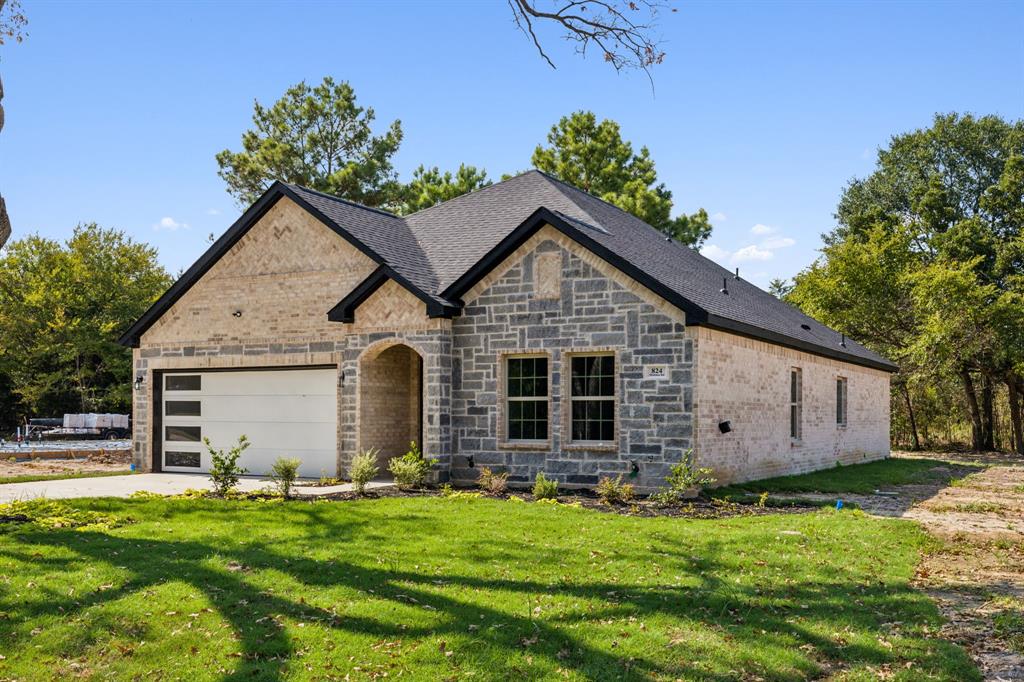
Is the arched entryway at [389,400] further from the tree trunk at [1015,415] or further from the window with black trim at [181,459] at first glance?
the tree trunk at [1015,415]

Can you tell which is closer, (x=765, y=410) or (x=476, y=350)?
(x=476, y=350)

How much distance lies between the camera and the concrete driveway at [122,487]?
15.4 meters

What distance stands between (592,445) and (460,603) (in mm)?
8713

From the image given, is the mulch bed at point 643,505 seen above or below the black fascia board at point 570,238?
below

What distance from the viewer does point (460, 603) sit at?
8.09 m

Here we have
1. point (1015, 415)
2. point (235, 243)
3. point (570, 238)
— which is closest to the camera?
point (570, 238)

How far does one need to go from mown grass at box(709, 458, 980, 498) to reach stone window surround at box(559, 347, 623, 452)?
207 cm

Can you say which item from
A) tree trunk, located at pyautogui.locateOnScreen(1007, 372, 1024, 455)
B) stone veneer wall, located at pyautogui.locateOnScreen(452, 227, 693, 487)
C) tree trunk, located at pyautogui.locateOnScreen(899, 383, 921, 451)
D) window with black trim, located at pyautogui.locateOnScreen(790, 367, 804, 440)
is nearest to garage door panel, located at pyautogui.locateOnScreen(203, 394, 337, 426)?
stone veneer wall, located at pyautogui.locateOnScreen(452, 227, 693, 487)

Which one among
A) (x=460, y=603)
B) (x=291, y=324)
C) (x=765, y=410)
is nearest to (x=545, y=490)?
(x=765, y=410)

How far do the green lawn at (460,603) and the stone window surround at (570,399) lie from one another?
4.46m

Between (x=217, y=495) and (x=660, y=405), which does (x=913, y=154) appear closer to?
(x=660, y=405)

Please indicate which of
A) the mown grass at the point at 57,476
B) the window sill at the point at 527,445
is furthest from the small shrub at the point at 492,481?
the mown grass at the point at 57,476

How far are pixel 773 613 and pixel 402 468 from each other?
969cm

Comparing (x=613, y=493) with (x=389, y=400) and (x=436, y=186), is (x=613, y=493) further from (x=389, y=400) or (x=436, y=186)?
(x=436, y=186)
